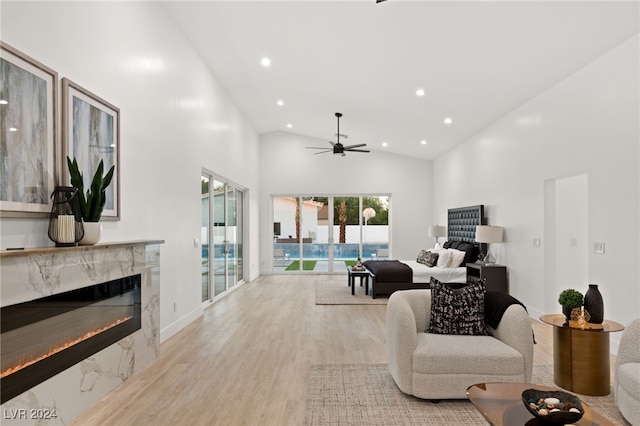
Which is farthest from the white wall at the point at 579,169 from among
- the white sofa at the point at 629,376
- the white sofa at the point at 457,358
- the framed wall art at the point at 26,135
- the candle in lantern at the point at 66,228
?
the framed wall art at the point at 26,135

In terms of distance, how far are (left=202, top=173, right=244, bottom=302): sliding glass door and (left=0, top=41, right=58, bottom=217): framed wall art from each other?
389cm

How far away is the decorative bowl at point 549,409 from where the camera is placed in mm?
1831

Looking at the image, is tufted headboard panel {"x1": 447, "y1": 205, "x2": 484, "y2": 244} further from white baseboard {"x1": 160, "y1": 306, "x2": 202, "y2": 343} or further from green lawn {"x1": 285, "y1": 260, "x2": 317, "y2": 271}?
white baseboard {"x1": 160, "y1": 306, "x2": 202, "y2": 343}

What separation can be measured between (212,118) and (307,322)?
3.68 metres

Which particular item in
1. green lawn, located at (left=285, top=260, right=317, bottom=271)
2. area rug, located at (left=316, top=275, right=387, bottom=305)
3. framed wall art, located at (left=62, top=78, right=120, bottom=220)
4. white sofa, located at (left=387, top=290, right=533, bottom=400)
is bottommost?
area rug, located at (left=316, top=275, right=387, bottom=305)

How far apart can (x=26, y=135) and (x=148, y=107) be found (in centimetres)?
196

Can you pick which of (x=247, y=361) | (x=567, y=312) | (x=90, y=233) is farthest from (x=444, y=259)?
(x=90, y=233)

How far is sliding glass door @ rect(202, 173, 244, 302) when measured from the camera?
698 centimetres

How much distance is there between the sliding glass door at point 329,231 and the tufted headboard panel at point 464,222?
88.4 inches

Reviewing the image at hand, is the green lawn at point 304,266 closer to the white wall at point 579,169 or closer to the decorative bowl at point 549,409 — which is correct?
the white wall at point 579,169

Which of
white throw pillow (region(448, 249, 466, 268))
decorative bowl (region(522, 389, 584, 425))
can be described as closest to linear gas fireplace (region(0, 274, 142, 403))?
decorative bowl (region(522, 389, 584, 425))

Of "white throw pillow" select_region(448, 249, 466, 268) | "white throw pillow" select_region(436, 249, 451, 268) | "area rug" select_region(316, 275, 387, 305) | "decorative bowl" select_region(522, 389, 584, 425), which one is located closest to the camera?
"decorative bowl" select_region(522, 389, 584, 425)

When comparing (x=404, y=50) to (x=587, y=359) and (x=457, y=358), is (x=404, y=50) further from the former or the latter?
(x=587, y=359)

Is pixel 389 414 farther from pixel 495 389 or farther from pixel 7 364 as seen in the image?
pixel 7 364
